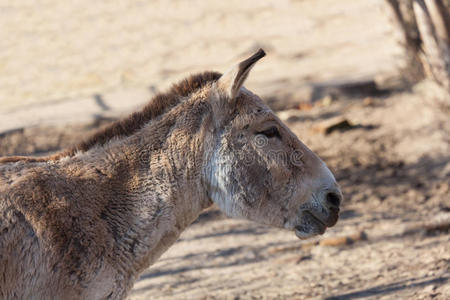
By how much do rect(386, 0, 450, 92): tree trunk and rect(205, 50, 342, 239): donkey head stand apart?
11.4ft

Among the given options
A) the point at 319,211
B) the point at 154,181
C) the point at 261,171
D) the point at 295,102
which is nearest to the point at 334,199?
the point at 319,211

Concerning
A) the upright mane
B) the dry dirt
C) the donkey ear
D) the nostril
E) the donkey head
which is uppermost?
the donkey ear

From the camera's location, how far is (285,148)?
3.39 meters

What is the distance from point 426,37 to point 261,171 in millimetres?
4187

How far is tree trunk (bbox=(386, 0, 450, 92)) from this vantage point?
245 inches

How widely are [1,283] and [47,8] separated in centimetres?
1109

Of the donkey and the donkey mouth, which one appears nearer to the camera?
the donkey

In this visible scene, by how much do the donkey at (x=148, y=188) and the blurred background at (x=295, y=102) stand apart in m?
1.76

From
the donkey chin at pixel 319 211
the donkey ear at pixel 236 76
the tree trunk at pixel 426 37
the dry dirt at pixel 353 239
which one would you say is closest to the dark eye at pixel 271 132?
the donkey ear at pixel 236 76

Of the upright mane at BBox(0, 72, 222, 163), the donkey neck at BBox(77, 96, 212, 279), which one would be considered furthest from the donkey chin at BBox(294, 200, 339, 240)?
the upright mane at BBox(0, 72, 222, 163)

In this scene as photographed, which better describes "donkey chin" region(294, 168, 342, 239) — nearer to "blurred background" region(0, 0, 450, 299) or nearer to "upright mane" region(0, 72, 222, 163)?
"upright mane" region(0, 72, 222, 163)

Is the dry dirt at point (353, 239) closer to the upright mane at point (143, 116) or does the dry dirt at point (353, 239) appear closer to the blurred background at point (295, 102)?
the blurred background at point (295, 102)

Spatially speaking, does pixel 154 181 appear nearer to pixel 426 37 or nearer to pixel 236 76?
pixel 236 76

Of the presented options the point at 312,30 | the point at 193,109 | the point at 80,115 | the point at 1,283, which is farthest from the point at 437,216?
the point at 312,30
